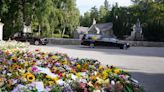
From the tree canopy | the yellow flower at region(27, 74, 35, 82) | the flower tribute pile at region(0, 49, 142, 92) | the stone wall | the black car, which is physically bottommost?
the stone wall

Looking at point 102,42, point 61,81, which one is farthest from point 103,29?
point 61,81

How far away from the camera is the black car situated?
41531mm

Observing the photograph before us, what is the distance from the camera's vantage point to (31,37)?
4844cm

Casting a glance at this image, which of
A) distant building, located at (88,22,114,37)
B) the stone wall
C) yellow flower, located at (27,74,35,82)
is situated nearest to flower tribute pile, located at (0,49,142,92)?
yellow flower, located at (27,74,35,82)

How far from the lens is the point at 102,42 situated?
42.1m

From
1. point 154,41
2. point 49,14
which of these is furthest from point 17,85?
point 154,41

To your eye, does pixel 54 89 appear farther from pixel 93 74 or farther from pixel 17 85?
pixel 93 74

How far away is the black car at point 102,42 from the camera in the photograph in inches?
1635

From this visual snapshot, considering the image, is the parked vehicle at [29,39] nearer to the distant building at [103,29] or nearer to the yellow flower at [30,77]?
the yellow flower at [30,77]

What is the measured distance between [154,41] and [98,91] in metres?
61.6

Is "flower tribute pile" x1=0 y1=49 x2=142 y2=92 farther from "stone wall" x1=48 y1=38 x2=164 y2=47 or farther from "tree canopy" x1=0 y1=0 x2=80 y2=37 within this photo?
"stone wall" x1=48 y1=38 x2=164 y2=47

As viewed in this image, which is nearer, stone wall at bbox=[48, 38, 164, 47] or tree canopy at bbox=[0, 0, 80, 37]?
tree canopy at bbox=[0, 0, 80, 37]

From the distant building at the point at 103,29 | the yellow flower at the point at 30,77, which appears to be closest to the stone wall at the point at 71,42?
the distant building at the point at 103,29

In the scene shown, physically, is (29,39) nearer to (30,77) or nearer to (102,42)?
(102,42)
